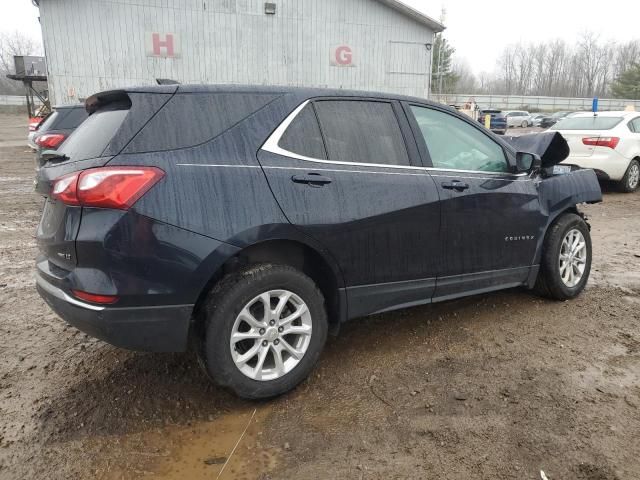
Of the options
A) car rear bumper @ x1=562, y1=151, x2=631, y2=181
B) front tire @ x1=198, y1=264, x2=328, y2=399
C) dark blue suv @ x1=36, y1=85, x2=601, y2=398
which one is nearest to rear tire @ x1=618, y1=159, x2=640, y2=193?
car rear bumper @ x1=562, y1=151, x2=631, y2=181

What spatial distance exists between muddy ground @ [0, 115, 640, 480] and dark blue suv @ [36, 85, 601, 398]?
0.35 m

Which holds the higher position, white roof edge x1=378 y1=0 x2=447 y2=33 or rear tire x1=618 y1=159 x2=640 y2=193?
white roof edge x1=378 y1=0 x2=447 y2=33

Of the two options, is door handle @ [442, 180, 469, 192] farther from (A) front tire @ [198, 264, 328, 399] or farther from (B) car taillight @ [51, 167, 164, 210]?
(B) car taillight @ [51, 167, 164, 210]

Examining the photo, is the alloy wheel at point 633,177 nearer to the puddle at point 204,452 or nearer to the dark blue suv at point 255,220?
the dark blue suv at point 255,220

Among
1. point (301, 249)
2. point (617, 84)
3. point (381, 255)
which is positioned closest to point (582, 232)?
point (381, 255)

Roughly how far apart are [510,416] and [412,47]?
2126 cm

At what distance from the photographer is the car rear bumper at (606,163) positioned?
32.5 ft

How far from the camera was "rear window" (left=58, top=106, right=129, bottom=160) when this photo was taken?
2.66m

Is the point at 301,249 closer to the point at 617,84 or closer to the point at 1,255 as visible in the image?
the point at 1,255

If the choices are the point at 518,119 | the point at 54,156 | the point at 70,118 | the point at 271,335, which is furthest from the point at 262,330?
the point at 518,119

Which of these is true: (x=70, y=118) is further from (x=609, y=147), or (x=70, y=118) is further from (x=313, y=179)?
(x=609, y=147)

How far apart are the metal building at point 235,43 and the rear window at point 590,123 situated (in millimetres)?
11607

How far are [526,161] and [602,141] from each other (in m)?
7.07

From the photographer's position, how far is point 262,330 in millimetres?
2809
